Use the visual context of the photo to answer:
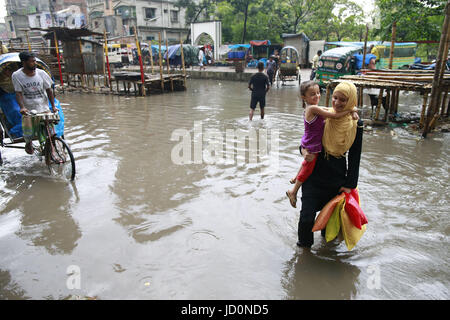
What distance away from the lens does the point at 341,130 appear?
→ 8.60 ft

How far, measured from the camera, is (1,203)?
14.1 feet

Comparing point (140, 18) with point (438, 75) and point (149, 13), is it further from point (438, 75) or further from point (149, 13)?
point (438, 75)

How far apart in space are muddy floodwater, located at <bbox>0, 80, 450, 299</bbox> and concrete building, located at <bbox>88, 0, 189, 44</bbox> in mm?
39607

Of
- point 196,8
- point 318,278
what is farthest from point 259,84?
point 196,8

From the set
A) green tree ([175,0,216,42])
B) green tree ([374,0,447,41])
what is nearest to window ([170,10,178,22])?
green tree ([175,0,216,42])

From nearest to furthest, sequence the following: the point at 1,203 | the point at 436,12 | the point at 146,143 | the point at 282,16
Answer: the point at 1,203
the point at 146,143
the point at 436,12
the point at 282,16

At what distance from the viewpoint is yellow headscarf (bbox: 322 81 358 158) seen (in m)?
2.52

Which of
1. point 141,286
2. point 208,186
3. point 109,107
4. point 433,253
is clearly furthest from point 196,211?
point 109,107

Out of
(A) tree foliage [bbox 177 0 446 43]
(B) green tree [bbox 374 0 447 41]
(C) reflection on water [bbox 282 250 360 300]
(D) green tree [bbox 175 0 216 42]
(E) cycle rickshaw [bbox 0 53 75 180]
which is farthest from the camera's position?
(D) green tree [bbox 175 0 216 42]

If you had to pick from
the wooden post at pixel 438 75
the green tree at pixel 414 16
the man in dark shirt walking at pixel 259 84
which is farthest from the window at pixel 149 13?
the wooden post at pixel 438 75

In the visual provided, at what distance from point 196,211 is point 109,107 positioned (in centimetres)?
907

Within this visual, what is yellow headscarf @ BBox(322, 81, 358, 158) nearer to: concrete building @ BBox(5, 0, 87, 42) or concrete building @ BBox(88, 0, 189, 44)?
concrete building @ BBox(88, 0, 189, 44)

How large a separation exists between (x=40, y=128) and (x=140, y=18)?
41.8 meters
